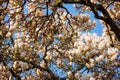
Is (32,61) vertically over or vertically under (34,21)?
under

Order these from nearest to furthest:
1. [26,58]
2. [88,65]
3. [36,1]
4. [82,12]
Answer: [88,65], [36,1], [26,58], [82,12]

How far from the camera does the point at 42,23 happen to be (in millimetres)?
11516

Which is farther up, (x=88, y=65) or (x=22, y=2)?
(x=22, y=2)

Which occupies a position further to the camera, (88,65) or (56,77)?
(56,77)

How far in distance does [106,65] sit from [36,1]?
2363 mm

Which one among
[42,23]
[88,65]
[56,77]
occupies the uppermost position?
[42,23]

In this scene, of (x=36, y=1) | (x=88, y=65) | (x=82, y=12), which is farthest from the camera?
(x=82, y=12)

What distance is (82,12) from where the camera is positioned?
14.1 metres

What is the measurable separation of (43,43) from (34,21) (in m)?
1.47

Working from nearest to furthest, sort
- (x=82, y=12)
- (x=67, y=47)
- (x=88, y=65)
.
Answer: (x=88, y=65) → (x=67, y=47) → (x=82, y=12)

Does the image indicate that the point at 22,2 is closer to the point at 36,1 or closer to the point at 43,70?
the point at 36,1

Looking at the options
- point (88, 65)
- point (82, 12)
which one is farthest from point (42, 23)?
point (82, 12)

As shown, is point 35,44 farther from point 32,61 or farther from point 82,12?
point 82,12

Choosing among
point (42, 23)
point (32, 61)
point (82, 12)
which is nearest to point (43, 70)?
point (32, 61)
